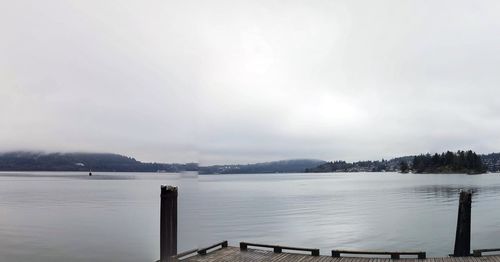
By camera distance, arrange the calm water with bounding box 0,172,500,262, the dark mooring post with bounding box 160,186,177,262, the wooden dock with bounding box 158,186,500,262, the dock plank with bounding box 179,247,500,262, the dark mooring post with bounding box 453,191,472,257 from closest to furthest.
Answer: the dock plank with bounding box 179,247,500,262 < the wooden dock with bounding box 158,186,500,262 < the dark mooring post with bounding box 160,186,177,262 < the dark mooring post with bounding box 453,191,472,257 < the calm water with bounding box 0,172,500,262

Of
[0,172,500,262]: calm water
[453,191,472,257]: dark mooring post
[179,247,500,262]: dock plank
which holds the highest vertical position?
[453,191,472,257]: dark mooring post

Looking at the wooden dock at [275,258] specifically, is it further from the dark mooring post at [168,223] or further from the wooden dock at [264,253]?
the dark mooring post at [168,223]

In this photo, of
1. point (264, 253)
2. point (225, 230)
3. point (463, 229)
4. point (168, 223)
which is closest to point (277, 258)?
point (264, 253)

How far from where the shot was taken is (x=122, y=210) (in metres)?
60.4

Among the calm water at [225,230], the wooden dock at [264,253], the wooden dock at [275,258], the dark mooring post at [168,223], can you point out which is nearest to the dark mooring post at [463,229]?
the wooden dock at [264,253]

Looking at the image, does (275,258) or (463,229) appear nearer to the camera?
(275,258)

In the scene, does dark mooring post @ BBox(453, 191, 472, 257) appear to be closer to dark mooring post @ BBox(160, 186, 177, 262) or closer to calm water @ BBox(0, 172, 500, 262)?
calm water @ BBox(0, 172, 500, 262)

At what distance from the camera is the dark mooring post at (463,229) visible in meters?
21.1

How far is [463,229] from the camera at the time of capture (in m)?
21.3

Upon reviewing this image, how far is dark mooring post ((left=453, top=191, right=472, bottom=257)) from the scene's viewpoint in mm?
21125

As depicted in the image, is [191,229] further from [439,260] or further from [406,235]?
[439,260]

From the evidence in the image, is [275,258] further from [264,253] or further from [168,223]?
[168,223]

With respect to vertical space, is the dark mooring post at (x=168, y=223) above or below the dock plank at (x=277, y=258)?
above

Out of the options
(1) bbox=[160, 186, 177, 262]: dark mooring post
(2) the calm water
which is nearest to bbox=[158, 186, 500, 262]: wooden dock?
(1) bbox=[160, 186, 177, 262]: dark mooring post
